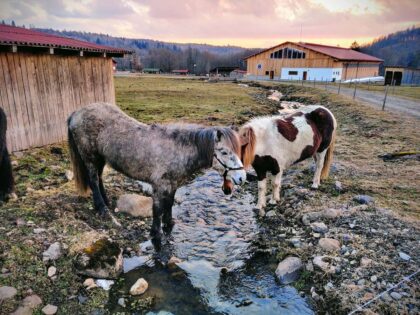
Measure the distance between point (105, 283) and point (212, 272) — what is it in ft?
5.94

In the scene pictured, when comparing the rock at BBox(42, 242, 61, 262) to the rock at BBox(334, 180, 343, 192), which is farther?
the rock at BBox(334, 180, 343, 192)

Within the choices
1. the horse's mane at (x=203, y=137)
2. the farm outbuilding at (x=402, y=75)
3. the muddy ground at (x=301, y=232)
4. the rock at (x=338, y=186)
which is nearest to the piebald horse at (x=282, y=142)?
the rock at (x=338, y=186)

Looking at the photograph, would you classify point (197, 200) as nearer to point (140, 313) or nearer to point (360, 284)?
point (140, 313)

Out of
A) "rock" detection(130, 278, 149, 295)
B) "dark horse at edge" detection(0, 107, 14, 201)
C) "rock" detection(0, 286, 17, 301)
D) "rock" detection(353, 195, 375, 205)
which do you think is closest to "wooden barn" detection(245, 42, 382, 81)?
"rock" detection(353, 195, 375, 205)

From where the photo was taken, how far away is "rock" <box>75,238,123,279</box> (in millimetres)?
4547

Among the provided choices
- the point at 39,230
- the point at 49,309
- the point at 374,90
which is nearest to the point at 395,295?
the point at 49,309

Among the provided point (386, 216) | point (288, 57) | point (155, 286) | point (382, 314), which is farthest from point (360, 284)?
point (288, 57)

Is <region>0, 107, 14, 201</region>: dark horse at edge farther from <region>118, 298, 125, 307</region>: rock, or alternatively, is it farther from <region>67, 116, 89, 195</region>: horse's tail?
<region>118, 298, 125, 307</region>: rock

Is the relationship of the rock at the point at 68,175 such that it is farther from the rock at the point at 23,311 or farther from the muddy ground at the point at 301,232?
the rock at the point at 23,311

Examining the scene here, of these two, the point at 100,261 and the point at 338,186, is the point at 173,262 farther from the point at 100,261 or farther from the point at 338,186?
the point at 338,186

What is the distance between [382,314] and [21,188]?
303 inches

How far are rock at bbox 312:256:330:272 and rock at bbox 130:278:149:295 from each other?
2.86m

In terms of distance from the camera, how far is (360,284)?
4.21 metres

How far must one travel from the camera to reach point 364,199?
6402 millimetres
